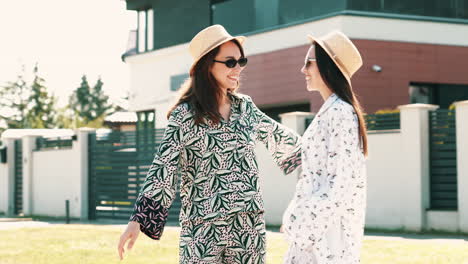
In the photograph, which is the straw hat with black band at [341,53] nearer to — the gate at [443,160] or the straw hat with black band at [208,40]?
the straw hat with black band at [208,40]

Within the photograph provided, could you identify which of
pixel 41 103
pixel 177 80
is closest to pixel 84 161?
pixel 177 80

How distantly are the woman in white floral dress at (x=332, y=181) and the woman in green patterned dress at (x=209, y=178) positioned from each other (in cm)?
25

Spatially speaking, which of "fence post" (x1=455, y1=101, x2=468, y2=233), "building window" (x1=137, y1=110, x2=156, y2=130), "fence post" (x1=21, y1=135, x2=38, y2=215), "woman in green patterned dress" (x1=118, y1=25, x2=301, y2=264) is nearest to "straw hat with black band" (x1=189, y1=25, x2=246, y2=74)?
Result: "woman in green patterned dress" (x1=118, y1=25, x2=301, y2=264)

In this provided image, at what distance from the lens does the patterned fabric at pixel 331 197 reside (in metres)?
3.84

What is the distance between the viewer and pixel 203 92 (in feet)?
14.0

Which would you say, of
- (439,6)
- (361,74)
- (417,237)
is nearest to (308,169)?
(417,237)

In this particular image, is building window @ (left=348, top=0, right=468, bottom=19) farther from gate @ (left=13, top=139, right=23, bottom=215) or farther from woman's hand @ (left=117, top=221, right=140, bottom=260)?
woman's hand @ (left=117, top=221, right=140, bottom=260)

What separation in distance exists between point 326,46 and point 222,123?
649 millimetres

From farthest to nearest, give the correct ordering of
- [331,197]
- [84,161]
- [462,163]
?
[84,161], [462,163], [331,197]

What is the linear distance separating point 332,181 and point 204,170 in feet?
2.20

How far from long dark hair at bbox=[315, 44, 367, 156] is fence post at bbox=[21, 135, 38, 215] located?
21996 mm

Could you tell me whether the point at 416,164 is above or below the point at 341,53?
below

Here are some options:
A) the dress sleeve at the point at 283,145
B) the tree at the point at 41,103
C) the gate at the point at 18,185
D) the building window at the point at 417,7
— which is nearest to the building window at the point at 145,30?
the gate at the point at 18,185

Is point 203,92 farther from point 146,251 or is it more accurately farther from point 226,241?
point 146,251
